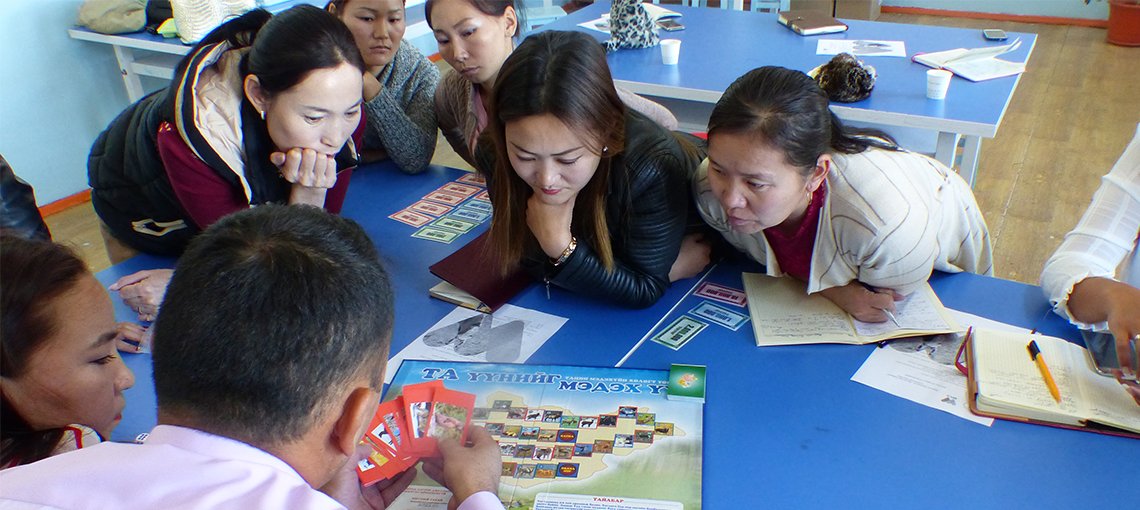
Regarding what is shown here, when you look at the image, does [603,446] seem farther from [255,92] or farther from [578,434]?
[255,92]

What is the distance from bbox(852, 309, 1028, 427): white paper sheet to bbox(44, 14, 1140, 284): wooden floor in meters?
1.74

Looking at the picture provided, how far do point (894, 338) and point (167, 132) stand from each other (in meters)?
1.56

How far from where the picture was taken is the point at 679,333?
1.42 metres

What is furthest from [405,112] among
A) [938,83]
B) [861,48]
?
[861,48]

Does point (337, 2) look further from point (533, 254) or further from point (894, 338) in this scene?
point (894, 338)

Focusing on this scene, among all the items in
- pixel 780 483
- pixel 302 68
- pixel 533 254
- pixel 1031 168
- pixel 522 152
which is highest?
pixel 302 68

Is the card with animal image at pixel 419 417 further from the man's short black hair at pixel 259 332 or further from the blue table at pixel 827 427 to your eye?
the man's short black hair at pixel 259 332

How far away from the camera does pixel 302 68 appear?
151 cm

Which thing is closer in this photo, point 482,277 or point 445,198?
point 482,277

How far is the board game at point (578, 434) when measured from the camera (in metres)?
1.05

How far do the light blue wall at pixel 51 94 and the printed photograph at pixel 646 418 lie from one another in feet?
12.3

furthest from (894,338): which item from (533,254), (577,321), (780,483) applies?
(533,254)

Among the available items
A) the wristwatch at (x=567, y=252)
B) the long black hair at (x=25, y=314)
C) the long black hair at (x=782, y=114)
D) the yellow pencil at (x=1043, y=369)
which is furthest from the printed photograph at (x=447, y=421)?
the yellow pencil at (x=1043, y=369)

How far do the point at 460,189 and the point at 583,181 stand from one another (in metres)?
0.81
